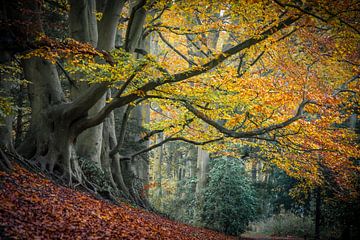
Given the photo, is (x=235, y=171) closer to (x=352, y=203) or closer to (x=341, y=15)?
(x=352, y=203)

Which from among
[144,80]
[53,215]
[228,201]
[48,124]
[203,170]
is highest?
[144,80]

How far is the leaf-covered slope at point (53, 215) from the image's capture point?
15.4 ft

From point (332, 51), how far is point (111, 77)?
324 inches

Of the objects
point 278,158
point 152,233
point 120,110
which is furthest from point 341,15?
point 120,110

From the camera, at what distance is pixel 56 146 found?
884 centimetres

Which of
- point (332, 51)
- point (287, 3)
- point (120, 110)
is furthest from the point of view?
point (120, 110)

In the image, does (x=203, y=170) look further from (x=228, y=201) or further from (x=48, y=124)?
(x=48, y=124)

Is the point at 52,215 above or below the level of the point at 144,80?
below

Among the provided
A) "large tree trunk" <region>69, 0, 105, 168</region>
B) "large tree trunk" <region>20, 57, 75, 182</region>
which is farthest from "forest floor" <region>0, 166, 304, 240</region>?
"large tree trunk" <region>69, 0, 105, 168</region>

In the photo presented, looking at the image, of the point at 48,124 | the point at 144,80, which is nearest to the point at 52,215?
the point at 144,80

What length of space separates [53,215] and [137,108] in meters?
9.84

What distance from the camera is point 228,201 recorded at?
14141 mm

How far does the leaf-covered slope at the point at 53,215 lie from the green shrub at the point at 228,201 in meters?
6.76

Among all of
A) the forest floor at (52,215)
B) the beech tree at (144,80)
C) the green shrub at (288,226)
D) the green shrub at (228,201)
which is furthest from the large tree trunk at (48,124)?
the green shrub at (288,226)
